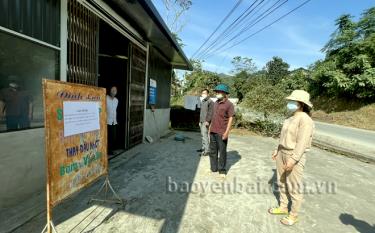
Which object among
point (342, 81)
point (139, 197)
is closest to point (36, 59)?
point (139, 197)

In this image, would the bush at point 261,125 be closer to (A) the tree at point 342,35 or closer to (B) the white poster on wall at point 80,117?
(B) the white poster on wall at point 80,117

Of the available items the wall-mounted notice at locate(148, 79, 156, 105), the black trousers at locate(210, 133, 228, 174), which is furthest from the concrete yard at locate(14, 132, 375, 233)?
the wall-mounted notice at locate(148, 79, 156, 105)

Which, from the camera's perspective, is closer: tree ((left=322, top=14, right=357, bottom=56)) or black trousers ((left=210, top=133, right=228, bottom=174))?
black trousers ((left=210, top=133, right=228, bottom=174))

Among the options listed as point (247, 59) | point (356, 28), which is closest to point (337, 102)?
point (356, 28)

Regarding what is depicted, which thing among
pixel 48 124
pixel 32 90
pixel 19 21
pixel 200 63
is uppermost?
pixel 200 63

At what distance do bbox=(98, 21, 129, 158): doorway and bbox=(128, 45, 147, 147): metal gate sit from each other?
6.5 inches

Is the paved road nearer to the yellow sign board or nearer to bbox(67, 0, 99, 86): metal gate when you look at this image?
bbox(67, 0, 99, 86): metal gate

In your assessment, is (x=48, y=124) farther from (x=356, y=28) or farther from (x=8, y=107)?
(x=356, y=28)

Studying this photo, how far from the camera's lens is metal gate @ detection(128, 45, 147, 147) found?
7.34 metres

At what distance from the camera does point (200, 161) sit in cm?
662

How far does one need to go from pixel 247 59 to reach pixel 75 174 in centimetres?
4600

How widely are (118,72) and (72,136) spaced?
5034 mm

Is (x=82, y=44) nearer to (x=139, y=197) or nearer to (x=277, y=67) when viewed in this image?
(x=139, y=197)

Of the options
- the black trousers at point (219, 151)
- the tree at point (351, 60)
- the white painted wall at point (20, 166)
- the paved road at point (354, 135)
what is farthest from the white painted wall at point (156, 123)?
the tree at point (351, 60)
